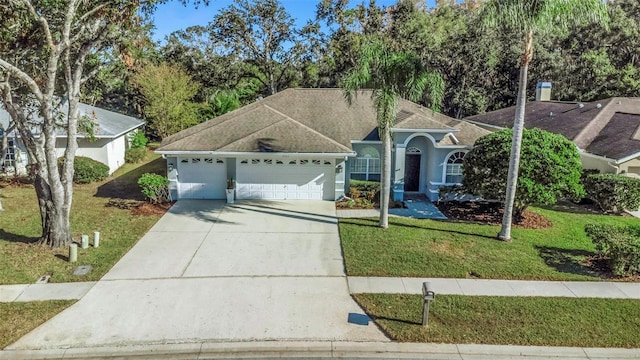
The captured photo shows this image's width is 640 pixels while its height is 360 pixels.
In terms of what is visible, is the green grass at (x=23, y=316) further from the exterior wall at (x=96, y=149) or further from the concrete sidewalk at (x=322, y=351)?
the exterior wall at (x=96, y=149)

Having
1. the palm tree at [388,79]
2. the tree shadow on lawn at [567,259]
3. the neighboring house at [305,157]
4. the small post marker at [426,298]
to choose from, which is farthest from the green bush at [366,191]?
the small post marker at [426,298]

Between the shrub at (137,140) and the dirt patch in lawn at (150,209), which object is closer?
the dirt patch in lawn at (150,209)

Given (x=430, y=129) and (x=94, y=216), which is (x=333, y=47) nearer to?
(x=430, y=129)

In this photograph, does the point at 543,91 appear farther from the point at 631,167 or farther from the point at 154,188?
the point at 154,188

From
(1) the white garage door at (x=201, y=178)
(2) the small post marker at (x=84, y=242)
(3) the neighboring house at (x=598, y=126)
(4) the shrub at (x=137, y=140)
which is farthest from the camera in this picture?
(4) the shrub at (x=137, y=140)

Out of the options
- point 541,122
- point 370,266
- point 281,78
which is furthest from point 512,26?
point 281,78

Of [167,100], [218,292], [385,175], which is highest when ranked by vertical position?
[167,100]

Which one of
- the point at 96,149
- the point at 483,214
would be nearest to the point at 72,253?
the point at 96,149
